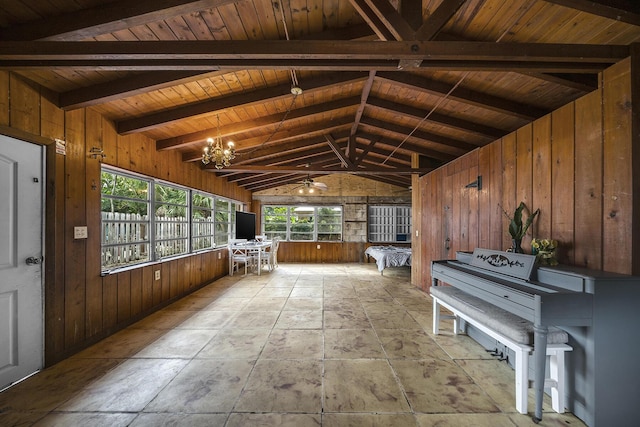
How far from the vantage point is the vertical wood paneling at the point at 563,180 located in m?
2.22

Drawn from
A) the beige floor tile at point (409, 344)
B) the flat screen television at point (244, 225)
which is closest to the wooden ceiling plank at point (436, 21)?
the beige floor tile at point (409, 344)

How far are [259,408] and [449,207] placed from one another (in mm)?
4026

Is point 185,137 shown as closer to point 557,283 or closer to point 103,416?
point 103,416

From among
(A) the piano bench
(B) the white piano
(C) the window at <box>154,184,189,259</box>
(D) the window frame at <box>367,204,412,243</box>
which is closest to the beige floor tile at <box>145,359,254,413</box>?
(A) the piano bench

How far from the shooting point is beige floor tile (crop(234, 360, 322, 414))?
1.87 meters

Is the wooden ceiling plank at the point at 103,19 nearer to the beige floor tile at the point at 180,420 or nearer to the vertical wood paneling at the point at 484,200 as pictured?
the beige floor tile at the point at 180,420

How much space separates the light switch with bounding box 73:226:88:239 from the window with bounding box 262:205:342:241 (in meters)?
6.50

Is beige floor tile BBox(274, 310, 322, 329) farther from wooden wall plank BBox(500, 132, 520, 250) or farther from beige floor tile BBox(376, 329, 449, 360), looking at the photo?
wooden wall plank BBox(500, 132, 520, 250)

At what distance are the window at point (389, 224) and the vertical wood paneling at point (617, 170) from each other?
7.15 meters

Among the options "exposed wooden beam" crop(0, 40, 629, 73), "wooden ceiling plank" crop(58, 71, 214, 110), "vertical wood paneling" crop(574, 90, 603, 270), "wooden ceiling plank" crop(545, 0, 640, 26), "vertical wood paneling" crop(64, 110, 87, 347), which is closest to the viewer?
"wooden ceiling plank" crop(545, 0, 640, 26)

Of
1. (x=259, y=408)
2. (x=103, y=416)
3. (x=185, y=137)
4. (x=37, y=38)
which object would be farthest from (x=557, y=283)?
(x=185, y=137)

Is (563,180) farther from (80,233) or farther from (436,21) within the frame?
(80,233)

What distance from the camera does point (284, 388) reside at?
6.80 ft

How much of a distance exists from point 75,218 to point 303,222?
6.83m
